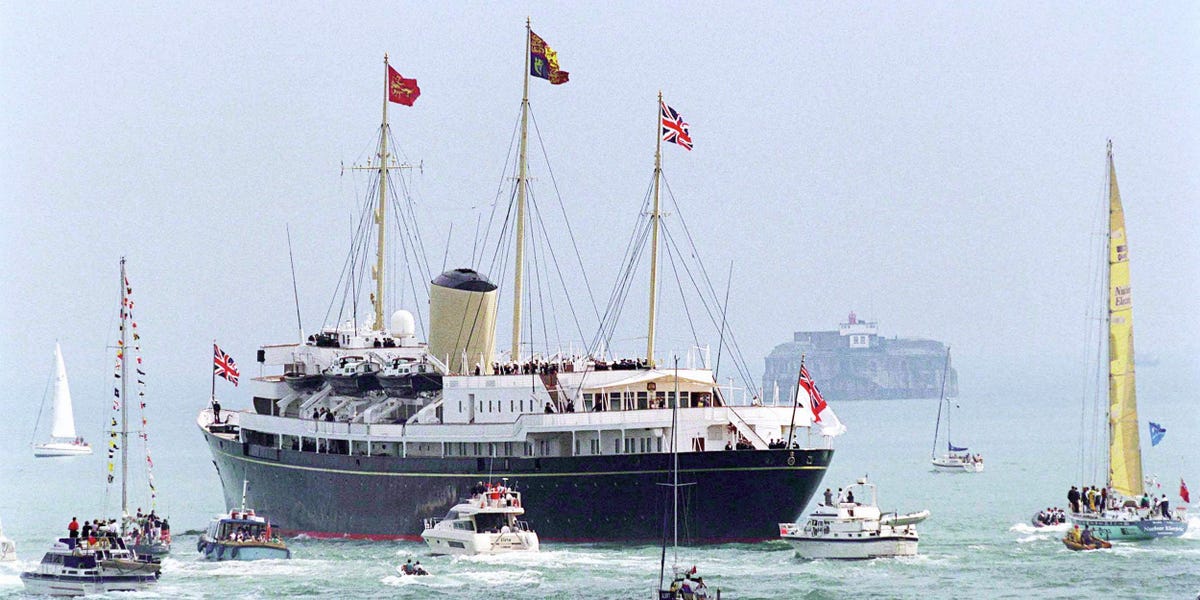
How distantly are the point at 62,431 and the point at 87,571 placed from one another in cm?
9855

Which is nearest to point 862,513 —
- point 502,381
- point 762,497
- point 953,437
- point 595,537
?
point 762,497

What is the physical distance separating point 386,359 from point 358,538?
8.25 metres

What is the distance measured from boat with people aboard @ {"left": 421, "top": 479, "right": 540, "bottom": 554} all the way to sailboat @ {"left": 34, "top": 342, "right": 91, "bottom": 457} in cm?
8993

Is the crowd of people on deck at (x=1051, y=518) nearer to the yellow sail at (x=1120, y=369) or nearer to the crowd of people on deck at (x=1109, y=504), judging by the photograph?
the yellow sail at (x=1120, y=369)

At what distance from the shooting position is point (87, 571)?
6094 centimetres

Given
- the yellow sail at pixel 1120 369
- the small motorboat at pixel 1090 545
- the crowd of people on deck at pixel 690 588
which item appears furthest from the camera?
the yellow sail at pixel 1120 369

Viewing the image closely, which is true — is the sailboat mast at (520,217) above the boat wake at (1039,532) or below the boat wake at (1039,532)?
above

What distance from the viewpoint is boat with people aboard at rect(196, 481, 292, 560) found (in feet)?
219

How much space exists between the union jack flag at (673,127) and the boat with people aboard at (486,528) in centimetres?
1547

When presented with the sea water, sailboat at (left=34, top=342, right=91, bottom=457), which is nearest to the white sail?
sailboat at (left=34, top=342, right=91, bottom=457)

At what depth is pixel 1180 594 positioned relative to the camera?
6044 cm

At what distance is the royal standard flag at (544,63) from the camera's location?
7731 centimetres

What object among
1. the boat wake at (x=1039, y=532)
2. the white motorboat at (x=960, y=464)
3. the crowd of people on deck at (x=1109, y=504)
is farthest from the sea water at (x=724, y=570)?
the white motorboat at (x=960, y=464)

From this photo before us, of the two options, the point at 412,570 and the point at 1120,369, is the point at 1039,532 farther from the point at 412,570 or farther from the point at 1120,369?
the point at 412,570
